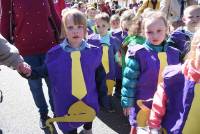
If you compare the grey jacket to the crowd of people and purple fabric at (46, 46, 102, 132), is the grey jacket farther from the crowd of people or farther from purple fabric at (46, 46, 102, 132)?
purple fabric at (46, 46, 102, 132)

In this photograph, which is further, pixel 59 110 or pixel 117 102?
pixel 117 102

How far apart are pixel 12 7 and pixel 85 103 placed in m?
1.38


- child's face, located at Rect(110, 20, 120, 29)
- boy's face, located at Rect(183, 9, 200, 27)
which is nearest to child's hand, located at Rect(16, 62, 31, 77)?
boy's face, located at Rect(183, 9, 200, 27)

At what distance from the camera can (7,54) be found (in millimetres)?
2889

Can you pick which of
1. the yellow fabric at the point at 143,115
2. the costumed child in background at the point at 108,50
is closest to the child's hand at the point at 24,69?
the yellow fabric at the point at 143,115

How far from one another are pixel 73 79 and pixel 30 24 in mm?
1020

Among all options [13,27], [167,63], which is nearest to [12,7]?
[13,27]

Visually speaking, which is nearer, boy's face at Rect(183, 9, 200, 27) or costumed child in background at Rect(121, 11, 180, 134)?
costumed child in background at Rect(121, 11, 180, 134)

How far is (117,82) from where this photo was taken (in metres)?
6.17

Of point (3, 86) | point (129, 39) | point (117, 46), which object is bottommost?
point (3, 86)

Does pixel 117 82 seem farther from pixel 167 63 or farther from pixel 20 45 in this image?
pixel 167 63

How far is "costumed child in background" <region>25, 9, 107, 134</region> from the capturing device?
353cm

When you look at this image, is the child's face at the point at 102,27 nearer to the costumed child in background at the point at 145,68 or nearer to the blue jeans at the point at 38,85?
the blue jeans at the point at 38,85

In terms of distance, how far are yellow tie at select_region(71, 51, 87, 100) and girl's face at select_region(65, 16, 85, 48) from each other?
14 cm
